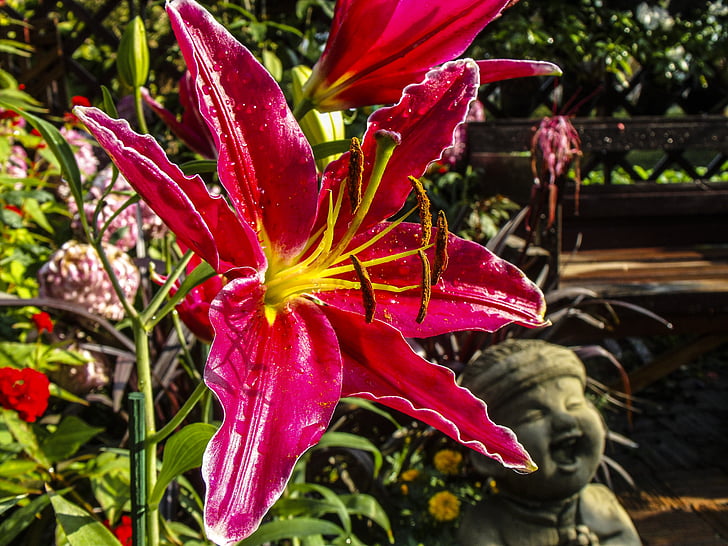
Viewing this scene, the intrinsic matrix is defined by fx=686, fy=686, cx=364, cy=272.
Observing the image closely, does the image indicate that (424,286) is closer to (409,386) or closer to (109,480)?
(409,386)

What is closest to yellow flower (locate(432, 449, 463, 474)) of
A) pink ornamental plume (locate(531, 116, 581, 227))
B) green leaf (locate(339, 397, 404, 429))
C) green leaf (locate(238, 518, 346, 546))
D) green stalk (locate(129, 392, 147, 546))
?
green leaf (locate(339, 397, 404, 429))

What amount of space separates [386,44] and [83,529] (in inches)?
16.8

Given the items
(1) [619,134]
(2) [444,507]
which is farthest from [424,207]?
(1) [619,134]

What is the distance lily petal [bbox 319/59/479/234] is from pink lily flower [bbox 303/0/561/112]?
0.05 ft

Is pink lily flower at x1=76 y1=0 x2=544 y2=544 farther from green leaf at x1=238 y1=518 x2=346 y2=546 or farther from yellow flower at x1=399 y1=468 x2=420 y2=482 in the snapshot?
yellow flower at x1=399 y1=468 x2=420 y2=482

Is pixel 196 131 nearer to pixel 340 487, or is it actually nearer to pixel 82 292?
pixel 82 292

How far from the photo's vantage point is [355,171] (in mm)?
366

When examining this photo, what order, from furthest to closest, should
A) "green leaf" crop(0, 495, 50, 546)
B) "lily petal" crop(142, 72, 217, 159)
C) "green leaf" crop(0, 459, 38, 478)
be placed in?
"green leaf" crop(0, 459, 38, 478)
"green leaf" crop(0, 495, 50, 546)
"lily petal" crop(142, 72, 217, 159)

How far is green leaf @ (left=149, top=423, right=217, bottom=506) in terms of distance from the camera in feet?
1.46

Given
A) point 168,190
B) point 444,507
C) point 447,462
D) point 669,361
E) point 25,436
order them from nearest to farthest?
point 168,190 → point 25,436 → point 444,507 → point 447,462 → point 669,361

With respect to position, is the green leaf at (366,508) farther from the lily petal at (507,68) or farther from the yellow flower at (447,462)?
the lily petal at (507,68)

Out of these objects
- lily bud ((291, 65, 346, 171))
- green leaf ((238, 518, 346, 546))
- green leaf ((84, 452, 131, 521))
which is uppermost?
lily bud ((291, 65, 346, 171))

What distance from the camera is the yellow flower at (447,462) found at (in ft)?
5.88

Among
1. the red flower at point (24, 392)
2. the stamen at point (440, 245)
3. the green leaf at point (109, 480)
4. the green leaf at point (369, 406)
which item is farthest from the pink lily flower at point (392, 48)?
the green leaf at point (109, 480)
